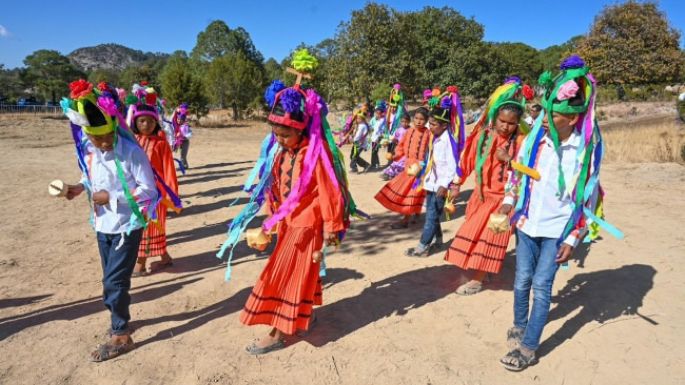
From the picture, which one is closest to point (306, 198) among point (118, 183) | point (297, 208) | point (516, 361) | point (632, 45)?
point (297, 208)

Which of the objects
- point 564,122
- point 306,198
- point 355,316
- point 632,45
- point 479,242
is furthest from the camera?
point 632,45

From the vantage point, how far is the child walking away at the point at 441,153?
17.1 feet

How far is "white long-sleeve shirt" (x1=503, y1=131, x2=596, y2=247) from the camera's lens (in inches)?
114

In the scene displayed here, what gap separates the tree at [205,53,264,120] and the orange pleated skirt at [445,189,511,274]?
2519cm

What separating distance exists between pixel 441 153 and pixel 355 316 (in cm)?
233

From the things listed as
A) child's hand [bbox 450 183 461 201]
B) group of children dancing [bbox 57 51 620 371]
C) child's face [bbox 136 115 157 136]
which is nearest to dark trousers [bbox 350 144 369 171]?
child's hand [bbox 450 183 461 201]

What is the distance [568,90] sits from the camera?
2.67 m

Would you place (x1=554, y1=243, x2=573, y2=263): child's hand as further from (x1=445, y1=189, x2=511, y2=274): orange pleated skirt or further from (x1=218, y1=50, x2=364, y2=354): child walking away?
(x1=218, y1=50, x2=364, y2=354): child walking away

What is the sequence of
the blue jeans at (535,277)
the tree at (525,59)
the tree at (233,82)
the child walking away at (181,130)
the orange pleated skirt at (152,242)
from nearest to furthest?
the blue jeans at (535,277), the orange pleated skirt at (152,242), the child walking away at (181,130), the tree at (233,82), the tree at (525,59)

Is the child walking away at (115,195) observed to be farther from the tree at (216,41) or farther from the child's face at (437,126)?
the tree at (216,41)

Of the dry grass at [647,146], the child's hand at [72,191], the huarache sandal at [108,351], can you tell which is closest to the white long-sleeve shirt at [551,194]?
the huarache sandal at [108,351]

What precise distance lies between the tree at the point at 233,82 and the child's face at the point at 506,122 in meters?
25.3

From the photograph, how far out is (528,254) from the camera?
3.13m

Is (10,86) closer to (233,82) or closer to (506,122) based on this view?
(233,82)
